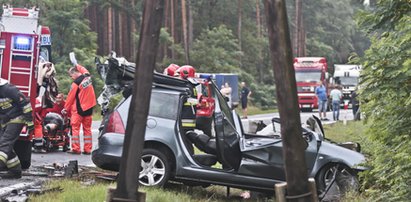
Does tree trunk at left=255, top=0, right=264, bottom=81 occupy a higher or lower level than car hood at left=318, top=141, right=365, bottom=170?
higher

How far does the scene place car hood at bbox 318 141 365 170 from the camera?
935 centimetres

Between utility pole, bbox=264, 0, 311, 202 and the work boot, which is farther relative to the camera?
the work boot

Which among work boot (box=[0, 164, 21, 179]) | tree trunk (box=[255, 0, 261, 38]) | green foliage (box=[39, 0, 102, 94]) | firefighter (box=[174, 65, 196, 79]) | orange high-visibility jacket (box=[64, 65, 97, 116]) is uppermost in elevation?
tree trunk (box=[255, 0, 261, 38])

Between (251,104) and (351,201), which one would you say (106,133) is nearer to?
(351,201)

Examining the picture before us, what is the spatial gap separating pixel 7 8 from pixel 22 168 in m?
2.66

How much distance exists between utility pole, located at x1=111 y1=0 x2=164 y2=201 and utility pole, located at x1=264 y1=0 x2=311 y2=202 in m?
0.81

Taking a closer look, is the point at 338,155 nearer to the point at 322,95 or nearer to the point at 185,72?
the point at 185,72

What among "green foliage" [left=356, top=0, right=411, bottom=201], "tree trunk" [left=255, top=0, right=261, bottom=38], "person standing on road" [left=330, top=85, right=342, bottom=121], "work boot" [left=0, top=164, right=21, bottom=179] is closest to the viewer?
"green foliage" [left=356, top=0, right=411, bottom=201]

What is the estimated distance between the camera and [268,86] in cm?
5231

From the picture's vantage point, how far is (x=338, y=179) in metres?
9.50

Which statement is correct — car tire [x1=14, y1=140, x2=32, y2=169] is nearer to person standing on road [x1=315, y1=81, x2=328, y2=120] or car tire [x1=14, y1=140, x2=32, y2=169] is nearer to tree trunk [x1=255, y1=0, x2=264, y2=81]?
person standing on road [x1=315, y1=81, x2=328, y2=120]

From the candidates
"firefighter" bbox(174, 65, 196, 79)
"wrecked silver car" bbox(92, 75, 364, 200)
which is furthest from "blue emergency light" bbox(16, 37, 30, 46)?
"firefighter" bbox(174, 65, 196, 79)

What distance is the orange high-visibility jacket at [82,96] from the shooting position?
13.3 m

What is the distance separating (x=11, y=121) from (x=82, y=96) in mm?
3373
